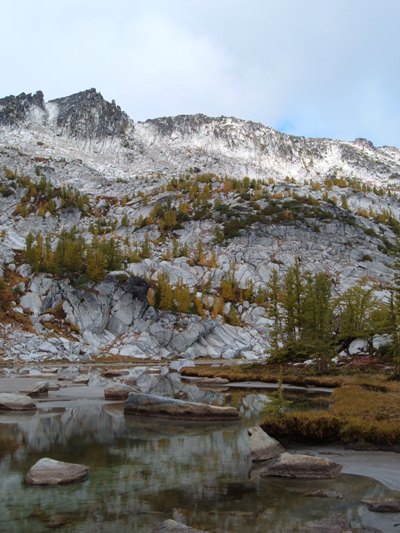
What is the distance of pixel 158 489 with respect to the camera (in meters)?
12.2

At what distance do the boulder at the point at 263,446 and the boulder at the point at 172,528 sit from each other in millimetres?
6365

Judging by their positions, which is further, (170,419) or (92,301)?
(92,301)

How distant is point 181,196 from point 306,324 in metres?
132

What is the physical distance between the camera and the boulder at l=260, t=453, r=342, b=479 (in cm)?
1318

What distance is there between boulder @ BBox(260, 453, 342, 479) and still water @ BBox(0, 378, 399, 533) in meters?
0.34

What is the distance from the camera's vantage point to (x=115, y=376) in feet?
155

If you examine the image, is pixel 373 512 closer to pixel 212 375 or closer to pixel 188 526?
pixel 188 526

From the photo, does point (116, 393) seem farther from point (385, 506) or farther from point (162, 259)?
point (162, 259)

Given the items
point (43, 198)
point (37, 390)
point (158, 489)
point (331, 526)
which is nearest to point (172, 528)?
point (331, 526)

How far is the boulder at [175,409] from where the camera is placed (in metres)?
23.7

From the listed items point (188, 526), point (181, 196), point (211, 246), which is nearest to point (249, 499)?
point (188, 526)

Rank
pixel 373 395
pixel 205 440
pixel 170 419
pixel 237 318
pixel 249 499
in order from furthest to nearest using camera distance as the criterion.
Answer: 1. pixel 237 318
2. pixel 373 395
3. pixel 170 419
4. pixel 205 440
5. pixel 249 499

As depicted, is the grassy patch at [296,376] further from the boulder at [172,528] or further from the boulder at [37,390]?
the boulder at [172,528]

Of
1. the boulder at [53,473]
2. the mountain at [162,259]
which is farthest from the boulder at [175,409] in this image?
the mountain at [162,259]
